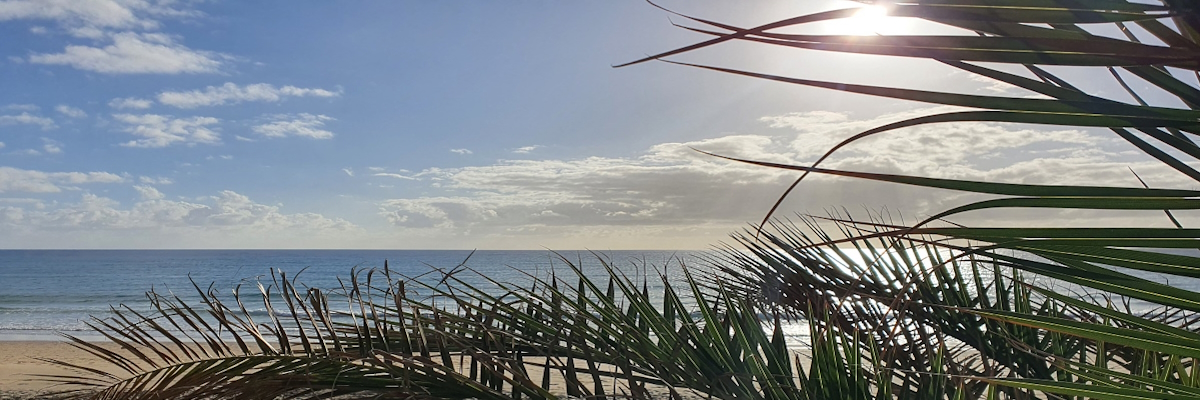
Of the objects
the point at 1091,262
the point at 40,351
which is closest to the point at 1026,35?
the point at 1091,262

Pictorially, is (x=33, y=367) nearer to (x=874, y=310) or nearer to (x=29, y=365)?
(x=29, y=365)

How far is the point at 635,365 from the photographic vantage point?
1.87 metres

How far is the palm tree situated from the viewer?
19.4 inches

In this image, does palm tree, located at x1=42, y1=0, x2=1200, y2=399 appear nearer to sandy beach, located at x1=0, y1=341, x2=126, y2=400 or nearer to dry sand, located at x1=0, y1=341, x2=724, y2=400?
dry sand, located at x1=0, y1=341, x2=724, y2=400

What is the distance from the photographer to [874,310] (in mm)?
2645

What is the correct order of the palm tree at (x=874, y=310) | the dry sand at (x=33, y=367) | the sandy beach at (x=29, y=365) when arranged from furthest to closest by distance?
the sandy beach at (x=29, y=365)
the dry sand at (x=33, y=367)
the palm tree at (x=874, y=310)

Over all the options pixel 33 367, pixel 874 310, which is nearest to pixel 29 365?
pixel 33 367

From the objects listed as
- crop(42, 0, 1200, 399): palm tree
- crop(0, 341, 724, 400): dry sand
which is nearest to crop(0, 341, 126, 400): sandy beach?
crop(0, 341, 724, 400): dry sand

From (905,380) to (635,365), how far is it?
615 mm

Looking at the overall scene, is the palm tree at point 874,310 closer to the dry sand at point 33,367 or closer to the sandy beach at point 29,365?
the dry sand at point 33,367

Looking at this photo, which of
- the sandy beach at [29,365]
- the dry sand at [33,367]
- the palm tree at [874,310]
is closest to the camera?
the palm tree at [874,310]

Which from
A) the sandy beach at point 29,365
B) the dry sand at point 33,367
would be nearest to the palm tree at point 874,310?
the dry sand at point 33,367

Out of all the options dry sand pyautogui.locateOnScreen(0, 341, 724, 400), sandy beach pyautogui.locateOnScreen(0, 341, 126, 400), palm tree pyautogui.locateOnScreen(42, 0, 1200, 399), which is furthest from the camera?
sandy beach pyautogui.locateOnScreen(0, 341, 126, 400)

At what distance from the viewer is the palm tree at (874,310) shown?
49 centimetres
